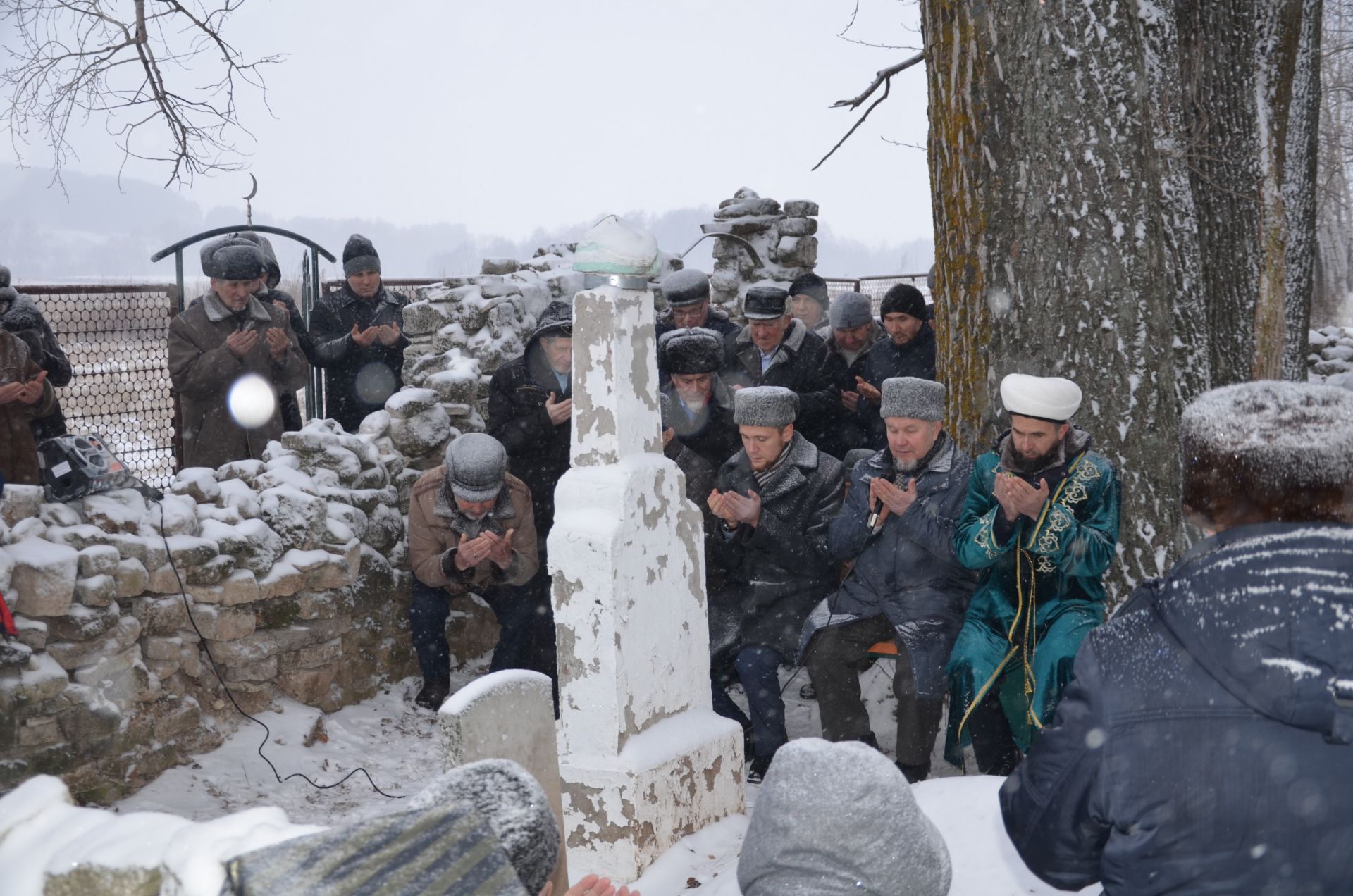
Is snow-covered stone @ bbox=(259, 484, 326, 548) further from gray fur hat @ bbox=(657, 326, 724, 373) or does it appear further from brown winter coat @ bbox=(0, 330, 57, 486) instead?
gray fur hat @ bbox=(657, 326, 724, 373)

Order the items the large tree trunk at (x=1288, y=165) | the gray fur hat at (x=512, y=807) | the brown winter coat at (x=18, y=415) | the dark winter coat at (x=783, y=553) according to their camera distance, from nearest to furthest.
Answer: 1. the gray fur hat at (x=512, y=807)
2. the dark winter coat at (x=783, y=553)
3. the brown winter coat at (x=18, y=415)
4. the large tree trunk at (x=1288, y=165)

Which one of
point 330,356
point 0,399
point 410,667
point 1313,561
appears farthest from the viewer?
point 330,356

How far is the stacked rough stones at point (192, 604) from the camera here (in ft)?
13.7

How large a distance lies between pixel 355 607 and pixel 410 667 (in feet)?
1.73

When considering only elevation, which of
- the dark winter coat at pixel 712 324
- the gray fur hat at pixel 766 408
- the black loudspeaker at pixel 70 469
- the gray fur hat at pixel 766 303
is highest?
the gray fur hat at pixel 766 303

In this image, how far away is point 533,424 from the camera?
559 centimetres

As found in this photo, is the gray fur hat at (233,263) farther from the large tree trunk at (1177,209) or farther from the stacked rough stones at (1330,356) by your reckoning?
the stacked rough stones at (1330,356)

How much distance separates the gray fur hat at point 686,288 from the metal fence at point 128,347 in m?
3.19

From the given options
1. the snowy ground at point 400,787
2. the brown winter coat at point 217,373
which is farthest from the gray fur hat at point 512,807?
the brown winter coat at point 217,373

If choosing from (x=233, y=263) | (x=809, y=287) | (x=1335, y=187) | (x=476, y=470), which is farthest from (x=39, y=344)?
(x=1335, y=187)

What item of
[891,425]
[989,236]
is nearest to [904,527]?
[891,425]

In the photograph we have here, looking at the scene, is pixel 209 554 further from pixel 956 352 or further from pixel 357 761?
pixel 956 352

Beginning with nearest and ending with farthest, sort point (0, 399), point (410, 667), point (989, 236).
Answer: point (989, 236) < point (0, 399) < point (410, 667)

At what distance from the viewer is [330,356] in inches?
264
